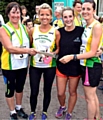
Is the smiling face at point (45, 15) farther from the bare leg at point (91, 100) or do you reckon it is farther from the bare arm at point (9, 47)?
the bare leg at point (91, 100)

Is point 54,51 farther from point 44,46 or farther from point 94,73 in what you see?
point 94,73

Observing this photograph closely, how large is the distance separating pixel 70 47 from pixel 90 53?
36 centimetres

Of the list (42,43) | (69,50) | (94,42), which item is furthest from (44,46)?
(94,42)

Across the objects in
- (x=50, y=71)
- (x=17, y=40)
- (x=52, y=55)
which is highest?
(x=17, y=40)

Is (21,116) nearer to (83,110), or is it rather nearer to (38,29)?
(83,110)

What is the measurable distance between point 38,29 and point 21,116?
56.0 inches

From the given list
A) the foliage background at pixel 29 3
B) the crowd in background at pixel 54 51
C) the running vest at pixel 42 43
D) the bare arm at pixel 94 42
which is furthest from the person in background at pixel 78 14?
the foliage background at pixel 29 3

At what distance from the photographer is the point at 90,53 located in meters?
2.99

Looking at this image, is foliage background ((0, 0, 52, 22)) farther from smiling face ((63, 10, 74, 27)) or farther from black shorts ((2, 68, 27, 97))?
smiling face ((63, 10, 74, 27))

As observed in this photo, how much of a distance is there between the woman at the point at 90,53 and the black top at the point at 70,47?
5.3 inches

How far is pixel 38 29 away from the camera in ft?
10.9

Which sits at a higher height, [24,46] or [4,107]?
[24,46]

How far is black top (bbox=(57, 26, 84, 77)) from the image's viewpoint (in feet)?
10.6

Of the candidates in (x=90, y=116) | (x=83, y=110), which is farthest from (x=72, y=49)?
(x=83, y=110)
